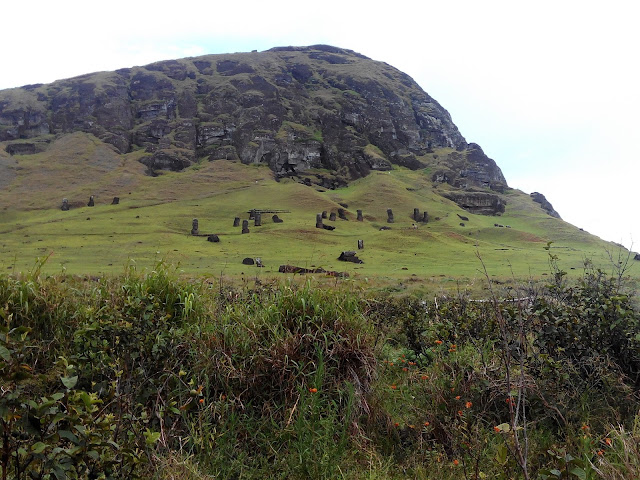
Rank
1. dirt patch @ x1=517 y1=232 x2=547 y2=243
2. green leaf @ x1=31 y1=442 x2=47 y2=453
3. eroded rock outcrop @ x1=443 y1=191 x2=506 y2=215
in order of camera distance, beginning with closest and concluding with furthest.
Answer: green leaf @ x1=31 y1=442 x2=47 y2=453 < dirt patch @ x1=517 y1=232 x2=547 y2=243 < eroded rock outcrop @ x1=443 y1=191 x2=506 y2=215

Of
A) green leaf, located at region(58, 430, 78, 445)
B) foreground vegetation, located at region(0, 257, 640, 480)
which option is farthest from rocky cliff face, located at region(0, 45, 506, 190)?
green leaf, located at region(58, 430, 78, 445)

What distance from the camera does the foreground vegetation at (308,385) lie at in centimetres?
389

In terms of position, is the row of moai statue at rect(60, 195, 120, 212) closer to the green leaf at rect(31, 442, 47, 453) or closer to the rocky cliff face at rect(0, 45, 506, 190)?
the rocky cliff face at rect(0, 45, 506, 190)

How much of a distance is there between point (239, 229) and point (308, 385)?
4788 cm

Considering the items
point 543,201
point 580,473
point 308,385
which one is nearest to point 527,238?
point 308,385

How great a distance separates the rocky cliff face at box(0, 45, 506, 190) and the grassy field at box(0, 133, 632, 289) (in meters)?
8.32

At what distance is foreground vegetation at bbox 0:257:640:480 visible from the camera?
3891mm

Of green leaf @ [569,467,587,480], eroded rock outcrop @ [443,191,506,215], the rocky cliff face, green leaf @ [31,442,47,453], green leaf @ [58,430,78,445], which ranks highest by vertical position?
the rocky cliff face

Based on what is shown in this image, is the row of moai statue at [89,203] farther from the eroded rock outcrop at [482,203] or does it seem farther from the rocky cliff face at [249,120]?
the eroded rock outcrop at [482,203]

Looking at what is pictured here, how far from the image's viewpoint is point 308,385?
15.7 ft

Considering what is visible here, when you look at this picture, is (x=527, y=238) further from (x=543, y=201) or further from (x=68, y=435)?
(x=543, y=201)

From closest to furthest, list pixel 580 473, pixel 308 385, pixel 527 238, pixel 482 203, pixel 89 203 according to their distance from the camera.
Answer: pixel 580 473 → pixel 308 385 → pixel 527 238 → pixel 89 203 → pixel 482 203

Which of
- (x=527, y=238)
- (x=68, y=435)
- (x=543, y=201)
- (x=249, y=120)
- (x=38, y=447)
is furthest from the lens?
(x=249, y=120)

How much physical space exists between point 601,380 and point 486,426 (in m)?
1.58
